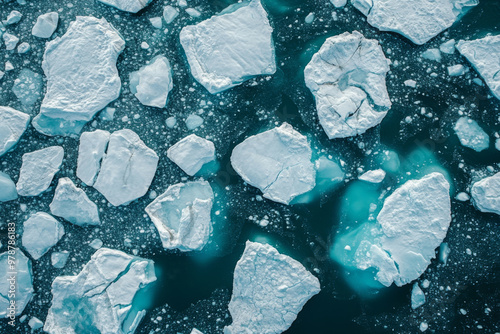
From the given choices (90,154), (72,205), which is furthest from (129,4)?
(72,205)

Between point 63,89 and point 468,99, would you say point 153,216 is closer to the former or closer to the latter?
point 63,89

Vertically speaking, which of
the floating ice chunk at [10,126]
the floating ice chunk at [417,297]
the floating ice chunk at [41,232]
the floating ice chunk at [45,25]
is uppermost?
the floating ice chunk at [45,25]

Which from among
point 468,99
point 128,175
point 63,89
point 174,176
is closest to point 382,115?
point 468,99

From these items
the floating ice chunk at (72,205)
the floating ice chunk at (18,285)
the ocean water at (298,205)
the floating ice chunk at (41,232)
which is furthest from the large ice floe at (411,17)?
the floating ice chunk at (18,285)

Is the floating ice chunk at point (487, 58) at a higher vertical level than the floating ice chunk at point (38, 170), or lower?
higher

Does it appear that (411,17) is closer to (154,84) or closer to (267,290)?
(154,84)

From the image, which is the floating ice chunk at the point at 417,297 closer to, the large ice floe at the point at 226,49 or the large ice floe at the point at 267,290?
the large ice floe at the point at 267,290
